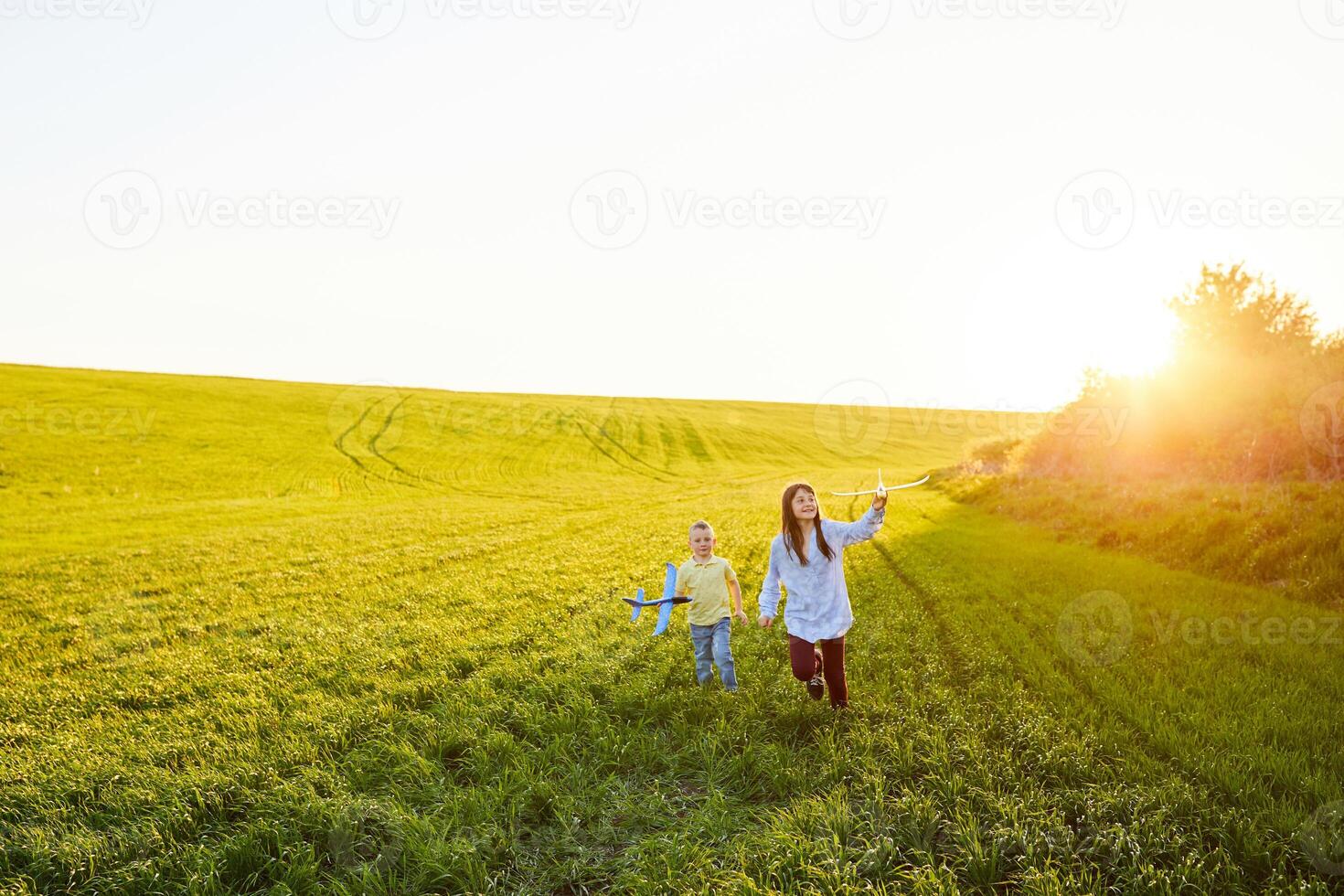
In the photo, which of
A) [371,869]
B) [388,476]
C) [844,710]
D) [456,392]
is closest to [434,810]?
[371,869]

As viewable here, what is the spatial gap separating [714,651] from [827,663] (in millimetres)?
1645

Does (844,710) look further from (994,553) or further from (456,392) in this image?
(456,392)

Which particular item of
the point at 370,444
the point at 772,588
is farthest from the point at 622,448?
the point at 772,588

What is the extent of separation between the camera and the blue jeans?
8.07 metres

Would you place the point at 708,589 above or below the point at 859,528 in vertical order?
below

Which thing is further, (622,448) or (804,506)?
(622,448)

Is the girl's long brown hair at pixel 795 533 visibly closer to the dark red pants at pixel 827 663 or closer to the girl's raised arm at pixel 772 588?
the girl's raised arm at pixel 772 588

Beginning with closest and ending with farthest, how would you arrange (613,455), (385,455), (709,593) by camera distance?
(709,593) → (385,455) → (613,455)

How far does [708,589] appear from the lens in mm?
8117

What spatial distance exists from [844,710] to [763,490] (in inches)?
1393

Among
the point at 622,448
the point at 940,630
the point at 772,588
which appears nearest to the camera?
the point at 772,588

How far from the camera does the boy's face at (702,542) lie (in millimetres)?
7984

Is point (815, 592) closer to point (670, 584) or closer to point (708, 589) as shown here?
point (708, 589)

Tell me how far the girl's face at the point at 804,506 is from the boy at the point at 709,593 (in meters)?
1.21
